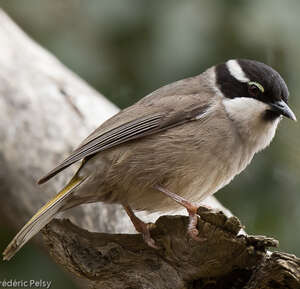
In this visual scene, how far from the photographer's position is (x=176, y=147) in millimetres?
4973

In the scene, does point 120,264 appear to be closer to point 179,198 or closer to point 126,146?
point 179,198

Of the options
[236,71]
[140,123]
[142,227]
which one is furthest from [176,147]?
[236,71]

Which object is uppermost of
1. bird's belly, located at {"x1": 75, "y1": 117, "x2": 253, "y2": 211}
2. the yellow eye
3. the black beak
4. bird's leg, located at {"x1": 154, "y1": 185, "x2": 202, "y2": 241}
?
the yellow eye

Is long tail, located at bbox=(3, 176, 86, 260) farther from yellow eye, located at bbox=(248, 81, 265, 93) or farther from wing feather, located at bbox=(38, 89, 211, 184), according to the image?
yellow eye, located at bbox=(248, 81, 265, 93)

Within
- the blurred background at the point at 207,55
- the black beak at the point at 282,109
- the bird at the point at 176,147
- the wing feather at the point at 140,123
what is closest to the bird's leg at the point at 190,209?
the bird at the point at 176,147

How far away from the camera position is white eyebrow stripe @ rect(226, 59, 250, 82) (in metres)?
5.15

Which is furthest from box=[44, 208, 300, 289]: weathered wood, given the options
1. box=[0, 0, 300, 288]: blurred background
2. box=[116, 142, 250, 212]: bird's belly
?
box=[0, 0, 300, 288]: blurred background

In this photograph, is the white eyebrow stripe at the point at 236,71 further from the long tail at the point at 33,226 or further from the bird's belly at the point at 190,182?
the long tail at the point at 33,226

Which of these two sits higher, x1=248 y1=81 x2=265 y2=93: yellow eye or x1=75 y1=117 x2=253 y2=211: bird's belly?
x1=248 y1=81 x2=265 y2=93: yellow eye

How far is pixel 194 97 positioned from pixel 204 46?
3.69 ft

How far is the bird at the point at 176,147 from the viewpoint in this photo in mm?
4926

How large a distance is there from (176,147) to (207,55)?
5.37 ft

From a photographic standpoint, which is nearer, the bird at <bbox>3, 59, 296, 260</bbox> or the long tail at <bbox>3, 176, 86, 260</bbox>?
the long tail at <bbox>3, 176, 86, 260</bbox>

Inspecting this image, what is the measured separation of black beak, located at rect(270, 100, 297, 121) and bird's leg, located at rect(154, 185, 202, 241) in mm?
947
